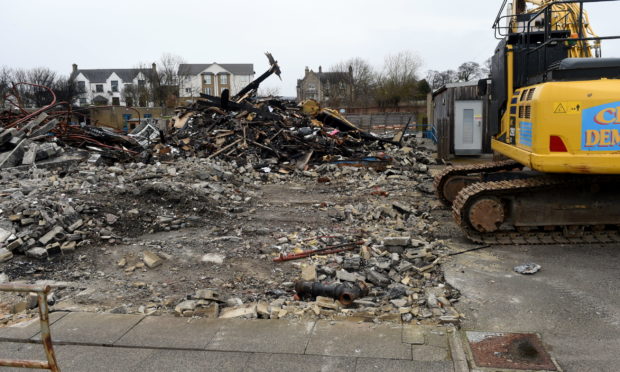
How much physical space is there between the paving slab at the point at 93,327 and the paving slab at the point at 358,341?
1.79 meters

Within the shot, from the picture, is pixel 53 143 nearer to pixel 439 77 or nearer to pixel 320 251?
pixel 320 251

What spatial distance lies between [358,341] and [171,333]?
170cm

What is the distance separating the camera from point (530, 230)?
7199mm

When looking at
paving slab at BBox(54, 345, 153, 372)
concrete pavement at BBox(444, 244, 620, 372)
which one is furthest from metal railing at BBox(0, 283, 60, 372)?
concrete pavement at BBox(444, 244, 620, 372)

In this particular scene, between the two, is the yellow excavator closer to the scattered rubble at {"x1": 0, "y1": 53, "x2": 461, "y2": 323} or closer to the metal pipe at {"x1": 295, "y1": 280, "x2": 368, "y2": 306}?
the scattered rubble at {"x1": 0, "y1": 53, "x2": 461, "y2": 323}

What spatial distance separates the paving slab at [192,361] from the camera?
3854 millimetres

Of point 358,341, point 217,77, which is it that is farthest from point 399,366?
point 217,77

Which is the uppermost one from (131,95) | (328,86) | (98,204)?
(328,86)

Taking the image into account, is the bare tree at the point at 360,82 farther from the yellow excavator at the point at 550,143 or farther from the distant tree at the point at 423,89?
the yellow excavator at the point at 550,143

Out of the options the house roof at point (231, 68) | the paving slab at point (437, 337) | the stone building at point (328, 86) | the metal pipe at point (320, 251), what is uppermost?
the house roof at point (231, 68)

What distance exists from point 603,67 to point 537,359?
4.37 metres

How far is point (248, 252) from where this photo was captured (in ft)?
22.7

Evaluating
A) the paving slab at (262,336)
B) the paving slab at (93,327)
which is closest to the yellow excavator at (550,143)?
the paving slab at (262,336)

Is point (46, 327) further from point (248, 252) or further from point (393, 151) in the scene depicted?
point (393, 151)
